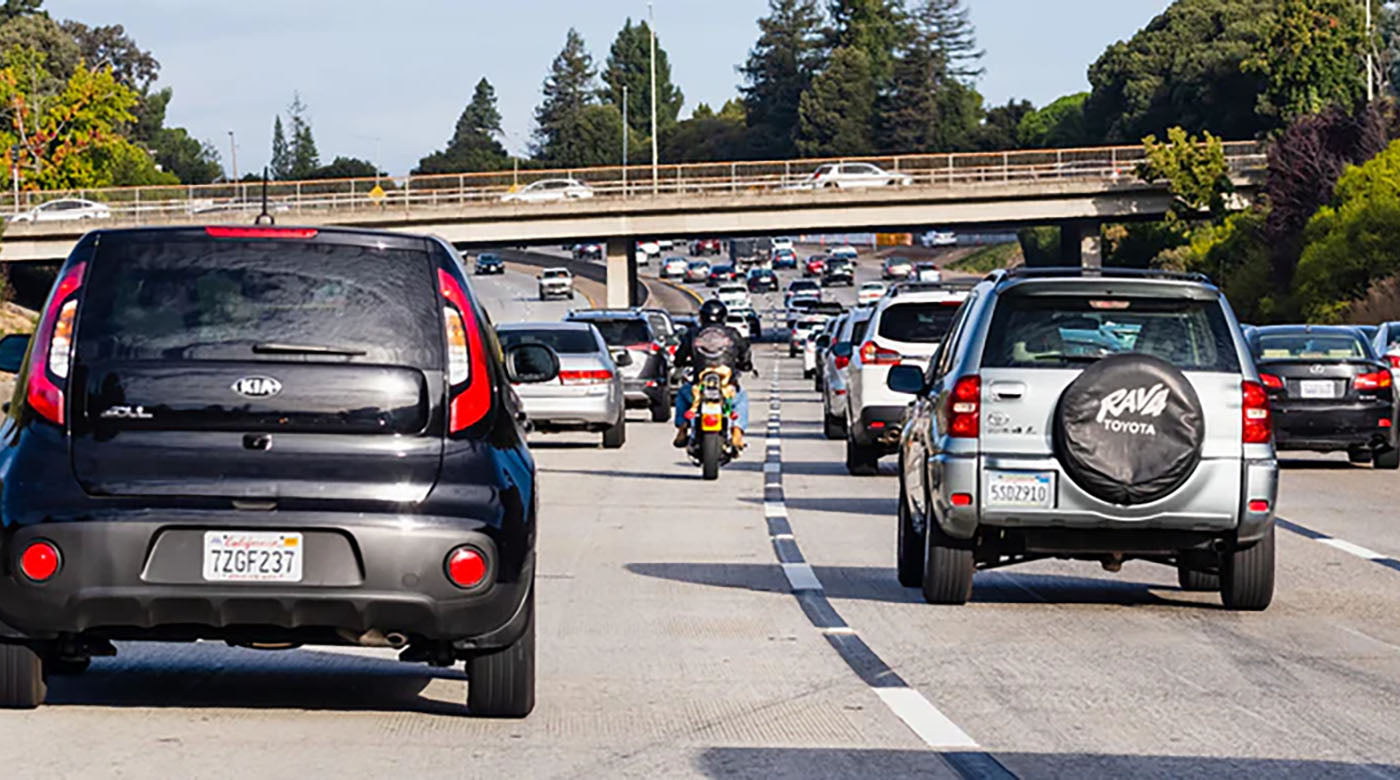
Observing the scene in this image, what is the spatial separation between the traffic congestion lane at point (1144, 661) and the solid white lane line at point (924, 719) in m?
0.07

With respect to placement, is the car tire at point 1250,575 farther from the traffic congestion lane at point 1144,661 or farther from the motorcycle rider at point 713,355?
the motorcycle rider at point 713,355

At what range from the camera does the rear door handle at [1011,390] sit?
12.2 meters

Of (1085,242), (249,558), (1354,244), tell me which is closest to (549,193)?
(1085,242)

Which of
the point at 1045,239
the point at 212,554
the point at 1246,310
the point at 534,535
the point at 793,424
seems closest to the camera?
the point at 212,554

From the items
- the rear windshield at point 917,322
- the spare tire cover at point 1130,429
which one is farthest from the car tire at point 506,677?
the rear windshield at point 917,322

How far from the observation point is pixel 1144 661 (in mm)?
10711

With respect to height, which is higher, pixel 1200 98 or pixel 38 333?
pixel 1200 98

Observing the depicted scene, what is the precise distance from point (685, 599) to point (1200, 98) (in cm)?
12059

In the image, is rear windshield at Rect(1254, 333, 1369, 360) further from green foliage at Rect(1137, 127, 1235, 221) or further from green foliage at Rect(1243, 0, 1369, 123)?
green foliage at Rect(1243, 0, 1369, 123)

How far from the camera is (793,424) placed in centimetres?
3600

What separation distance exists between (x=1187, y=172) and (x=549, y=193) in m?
22.9

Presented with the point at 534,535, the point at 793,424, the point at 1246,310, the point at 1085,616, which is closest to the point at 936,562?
the point at 1085,616

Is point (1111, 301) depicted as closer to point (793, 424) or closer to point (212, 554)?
point (212, 554)

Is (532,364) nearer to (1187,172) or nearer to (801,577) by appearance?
(801,577)
